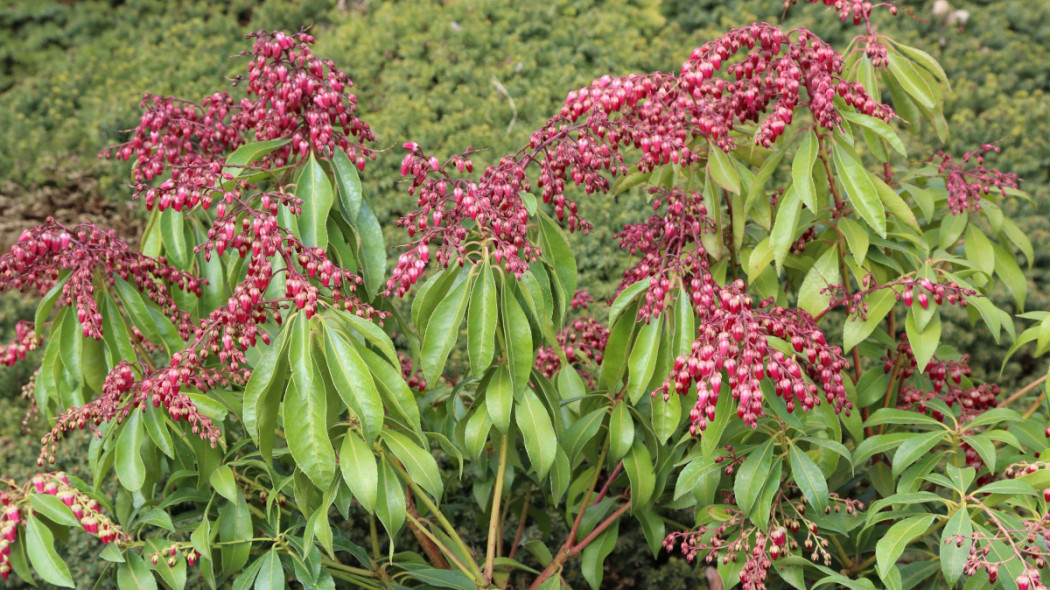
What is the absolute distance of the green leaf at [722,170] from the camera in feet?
7.18

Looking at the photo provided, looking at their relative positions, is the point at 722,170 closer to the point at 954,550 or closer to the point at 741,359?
the point at 741,359

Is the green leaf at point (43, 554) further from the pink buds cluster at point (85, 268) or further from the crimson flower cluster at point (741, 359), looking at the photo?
the crimson flower cluster at point (741, 359)

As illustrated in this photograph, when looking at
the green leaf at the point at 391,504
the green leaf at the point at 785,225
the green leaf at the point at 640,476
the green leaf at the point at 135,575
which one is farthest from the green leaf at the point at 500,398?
the green leaf at the point at 135,575

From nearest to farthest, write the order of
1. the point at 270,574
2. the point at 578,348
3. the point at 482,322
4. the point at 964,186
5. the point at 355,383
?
the point at 355,383 → the point at 482,322 → the point at 270,574 → the point at 964,186 → the point at 578,348

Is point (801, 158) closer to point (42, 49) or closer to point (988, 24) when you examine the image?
point (988, 24)

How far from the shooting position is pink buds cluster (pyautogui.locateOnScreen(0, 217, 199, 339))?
213 cm

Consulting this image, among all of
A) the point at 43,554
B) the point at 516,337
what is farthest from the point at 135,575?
the point at 516,337

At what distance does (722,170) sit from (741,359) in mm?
557

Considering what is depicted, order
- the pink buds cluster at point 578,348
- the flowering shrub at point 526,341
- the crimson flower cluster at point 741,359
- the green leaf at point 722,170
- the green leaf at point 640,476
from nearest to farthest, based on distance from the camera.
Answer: the crimson flower cluster at point 741,359 → the flowering shrub at point 526,341 → the green leaf at point 722,170 → the green leaf at point 640,476 → the pink buds cluster at point 578,348

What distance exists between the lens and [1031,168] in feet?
15.7

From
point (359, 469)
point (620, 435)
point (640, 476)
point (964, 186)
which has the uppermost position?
point (964, 186)

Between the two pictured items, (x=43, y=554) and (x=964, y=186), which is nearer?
(x=43, y=554)

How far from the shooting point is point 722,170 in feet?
7.25

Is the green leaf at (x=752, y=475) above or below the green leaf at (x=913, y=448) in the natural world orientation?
above
